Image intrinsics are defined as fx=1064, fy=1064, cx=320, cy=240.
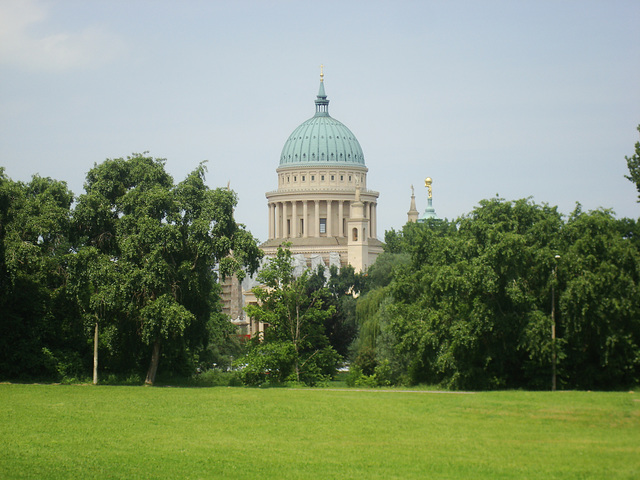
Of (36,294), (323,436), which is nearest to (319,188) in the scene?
(36,294)

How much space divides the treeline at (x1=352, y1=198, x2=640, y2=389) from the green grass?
5.98m

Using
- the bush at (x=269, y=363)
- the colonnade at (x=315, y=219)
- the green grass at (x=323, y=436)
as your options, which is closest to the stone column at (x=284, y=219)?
the colonnade at (x=315, y=219)

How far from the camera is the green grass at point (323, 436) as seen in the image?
2483 centimetres

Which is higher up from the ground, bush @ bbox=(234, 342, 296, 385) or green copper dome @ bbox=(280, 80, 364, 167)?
green copper dome @ bbox=(280, 80, 364, 167)

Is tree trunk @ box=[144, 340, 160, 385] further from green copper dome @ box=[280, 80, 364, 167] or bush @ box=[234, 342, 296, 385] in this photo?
green copper dome @ box=[280, 80, 364, 167]

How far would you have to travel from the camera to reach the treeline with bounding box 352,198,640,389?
43.2 metres

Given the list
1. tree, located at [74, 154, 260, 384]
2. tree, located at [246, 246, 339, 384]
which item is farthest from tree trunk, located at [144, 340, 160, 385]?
tree, located at [246, 246, 339, 384]

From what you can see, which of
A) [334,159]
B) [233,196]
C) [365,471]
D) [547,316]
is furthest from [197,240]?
[334,159]

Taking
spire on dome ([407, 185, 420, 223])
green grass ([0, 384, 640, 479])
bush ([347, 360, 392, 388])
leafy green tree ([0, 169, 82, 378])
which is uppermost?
spire on dome ([407, 185, 420, 223])

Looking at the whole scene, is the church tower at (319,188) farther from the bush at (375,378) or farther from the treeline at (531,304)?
the treeline at (531,304)

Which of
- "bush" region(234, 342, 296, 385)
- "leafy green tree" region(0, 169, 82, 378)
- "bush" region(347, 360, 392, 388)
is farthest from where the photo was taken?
"bush" region(347, 360, 392, 388)

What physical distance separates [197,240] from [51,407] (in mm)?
13894

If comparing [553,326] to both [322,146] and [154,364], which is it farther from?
[322,146]

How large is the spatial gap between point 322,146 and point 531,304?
131 metres
